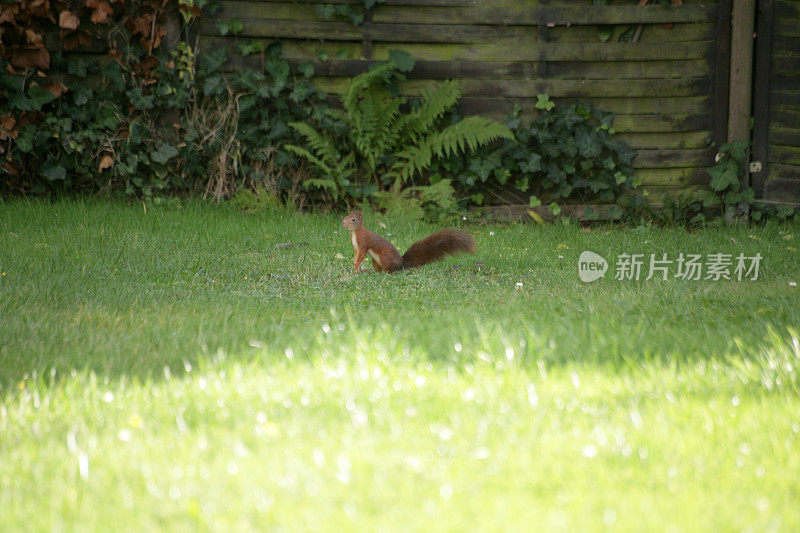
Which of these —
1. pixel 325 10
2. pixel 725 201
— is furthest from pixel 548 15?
pixel 725 201

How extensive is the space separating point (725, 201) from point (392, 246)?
423 centimetres

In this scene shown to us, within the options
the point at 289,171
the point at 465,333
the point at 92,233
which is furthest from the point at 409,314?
the point at 289,171

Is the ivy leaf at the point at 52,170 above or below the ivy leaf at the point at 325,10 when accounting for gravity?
below

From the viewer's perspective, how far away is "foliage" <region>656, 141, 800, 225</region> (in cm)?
777

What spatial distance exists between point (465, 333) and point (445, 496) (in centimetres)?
162

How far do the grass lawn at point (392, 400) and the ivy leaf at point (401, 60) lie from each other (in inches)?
119

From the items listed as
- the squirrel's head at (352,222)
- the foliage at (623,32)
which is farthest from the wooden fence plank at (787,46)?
the squirrel's head at (352,222)

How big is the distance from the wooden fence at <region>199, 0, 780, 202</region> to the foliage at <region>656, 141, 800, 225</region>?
0.21 meters

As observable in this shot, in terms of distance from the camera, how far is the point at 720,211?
8.01m

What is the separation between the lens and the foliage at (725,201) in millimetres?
7766

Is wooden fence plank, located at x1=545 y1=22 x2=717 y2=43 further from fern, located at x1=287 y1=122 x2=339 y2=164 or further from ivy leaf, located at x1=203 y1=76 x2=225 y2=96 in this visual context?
ivy leaf, located at x1=203 y1=76 x2=225 y2=96

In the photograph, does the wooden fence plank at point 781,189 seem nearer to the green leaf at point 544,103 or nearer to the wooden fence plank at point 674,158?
the wooden fence plank at point 674,158

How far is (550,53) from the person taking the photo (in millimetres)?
7863

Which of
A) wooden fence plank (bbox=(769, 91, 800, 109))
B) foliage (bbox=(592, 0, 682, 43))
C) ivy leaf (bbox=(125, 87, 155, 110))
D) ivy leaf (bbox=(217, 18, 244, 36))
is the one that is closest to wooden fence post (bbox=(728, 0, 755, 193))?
wooden fence plank (bbox=(769, 91, 800, 109))
